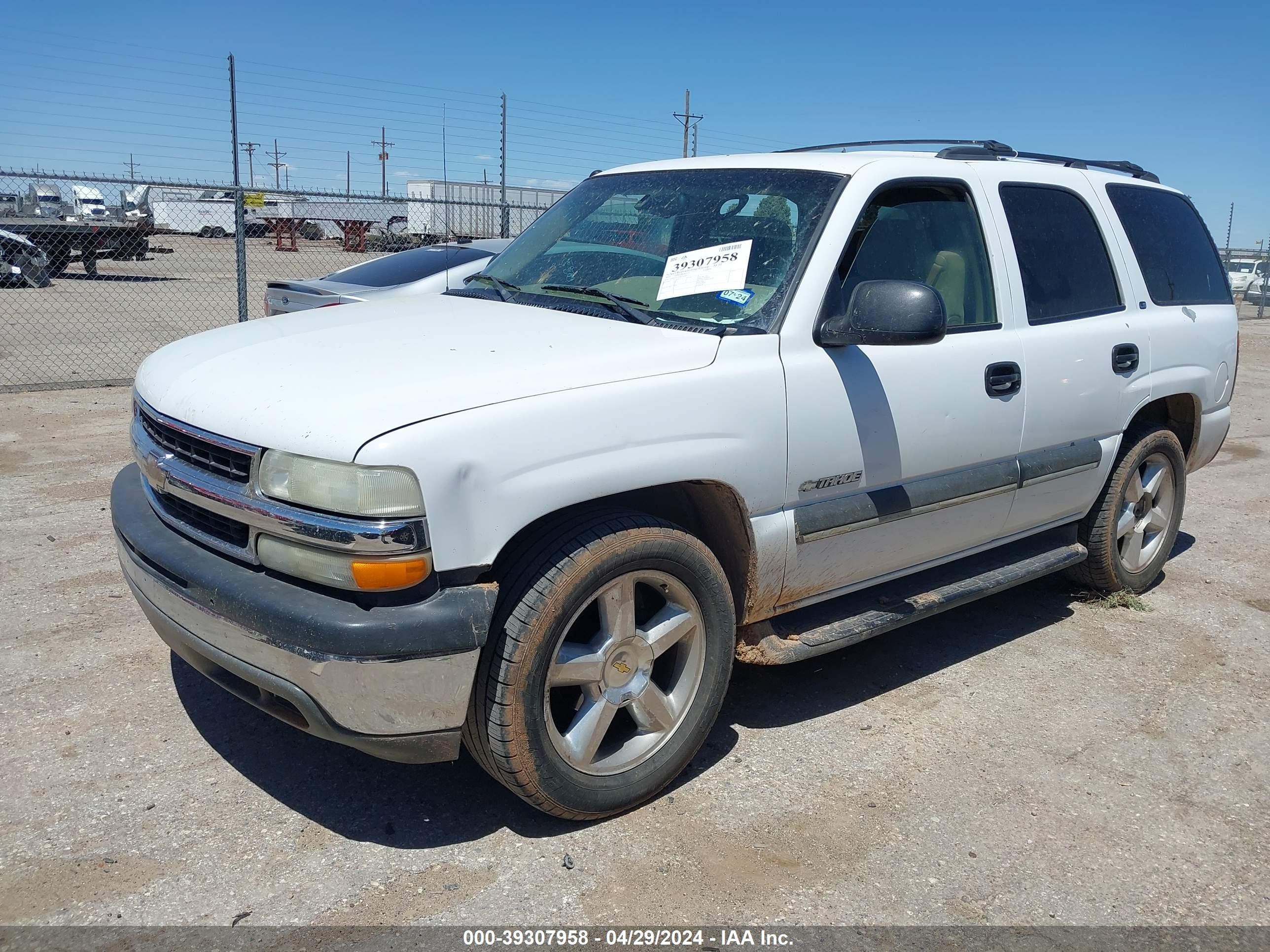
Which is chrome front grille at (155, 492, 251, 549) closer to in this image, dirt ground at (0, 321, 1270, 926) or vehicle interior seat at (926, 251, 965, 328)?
dirt ground at (0, 321, 1270, 926)

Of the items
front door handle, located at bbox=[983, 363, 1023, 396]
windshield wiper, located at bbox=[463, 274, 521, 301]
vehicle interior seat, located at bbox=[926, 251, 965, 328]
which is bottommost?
front door handle, located at bbox=[983, 363, 1023, 396]

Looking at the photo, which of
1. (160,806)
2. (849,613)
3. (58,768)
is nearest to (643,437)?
(849,613)

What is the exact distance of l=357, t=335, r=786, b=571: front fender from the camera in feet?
8.48

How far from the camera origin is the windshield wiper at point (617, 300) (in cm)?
345

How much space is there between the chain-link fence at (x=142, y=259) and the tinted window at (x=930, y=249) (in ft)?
18.5

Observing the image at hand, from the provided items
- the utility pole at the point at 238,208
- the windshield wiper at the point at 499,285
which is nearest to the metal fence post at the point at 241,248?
the utility pole at the point at 238,208

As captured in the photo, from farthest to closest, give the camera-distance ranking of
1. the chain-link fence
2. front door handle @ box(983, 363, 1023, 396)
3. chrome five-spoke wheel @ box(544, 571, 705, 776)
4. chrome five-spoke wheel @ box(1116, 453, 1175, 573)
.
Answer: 1. the chain-link fence
2. chrome five-spoke wheel @ box(1116, 453, 1175, 573)
3. front door handle @ box(983, 363, 1023, 396)
4. chrome five-spoke wheel @ box(544, 571, 705, 776)

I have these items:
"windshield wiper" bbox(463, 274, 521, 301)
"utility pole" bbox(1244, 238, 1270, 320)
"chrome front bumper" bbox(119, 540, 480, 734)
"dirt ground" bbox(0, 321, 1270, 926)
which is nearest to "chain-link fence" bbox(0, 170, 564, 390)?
"windshield wiper" bbox(463, 274, 521, 301)

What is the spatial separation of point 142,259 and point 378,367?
2408 cm

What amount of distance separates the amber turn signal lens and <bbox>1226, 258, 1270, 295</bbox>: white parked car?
3152 centimetres

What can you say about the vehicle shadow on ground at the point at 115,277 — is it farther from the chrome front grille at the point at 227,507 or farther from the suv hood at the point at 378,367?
the chrome front grille at the point at 227,507

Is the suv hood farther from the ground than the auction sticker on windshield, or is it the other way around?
the auction sticker on windshield

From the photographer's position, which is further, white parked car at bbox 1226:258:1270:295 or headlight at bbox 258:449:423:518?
white parked car at bbox 1226:258:1270:295

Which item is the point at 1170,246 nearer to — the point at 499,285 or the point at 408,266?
the point at 499,285
